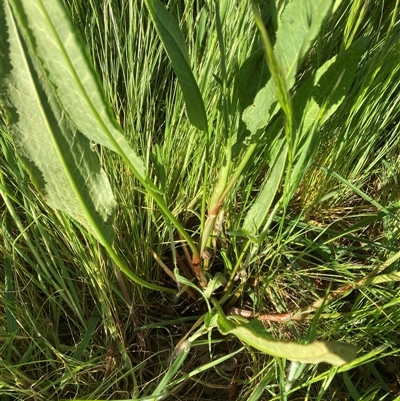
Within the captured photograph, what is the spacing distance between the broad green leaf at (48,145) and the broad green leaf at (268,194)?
222mm

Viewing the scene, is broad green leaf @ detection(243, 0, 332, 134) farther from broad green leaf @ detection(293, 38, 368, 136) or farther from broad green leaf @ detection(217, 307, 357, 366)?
broad green leaf @ detection(217, 307, 357, 366)

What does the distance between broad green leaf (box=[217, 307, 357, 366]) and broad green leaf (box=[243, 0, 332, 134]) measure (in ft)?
0.72

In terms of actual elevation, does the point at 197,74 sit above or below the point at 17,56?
below

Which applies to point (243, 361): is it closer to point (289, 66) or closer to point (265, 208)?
point (265, 208)

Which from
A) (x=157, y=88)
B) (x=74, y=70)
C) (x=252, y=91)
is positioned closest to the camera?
(x=74, y=70)

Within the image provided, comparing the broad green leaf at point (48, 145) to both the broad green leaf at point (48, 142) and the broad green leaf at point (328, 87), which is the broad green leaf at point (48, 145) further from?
the broad green leaf at point (328, 87)

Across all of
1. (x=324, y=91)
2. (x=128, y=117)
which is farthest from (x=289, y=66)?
(x=128, y=117)

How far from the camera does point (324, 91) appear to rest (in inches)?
22.7

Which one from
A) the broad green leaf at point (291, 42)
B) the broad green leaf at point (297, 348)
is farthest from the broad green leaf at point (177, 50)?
the broad green leaf at point (297, 348)

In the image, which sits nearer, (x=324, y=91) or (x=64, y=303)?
(x=324, y=91)

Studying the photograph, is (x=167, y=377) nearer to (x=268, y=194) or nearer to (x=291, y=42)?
(x=268, y=194)

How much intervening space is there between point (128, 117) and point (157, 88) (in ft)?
0.55

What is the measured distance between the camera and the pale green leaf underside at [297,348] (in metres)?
0.37

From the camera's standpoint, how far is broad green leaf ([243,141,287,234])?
628 mm
